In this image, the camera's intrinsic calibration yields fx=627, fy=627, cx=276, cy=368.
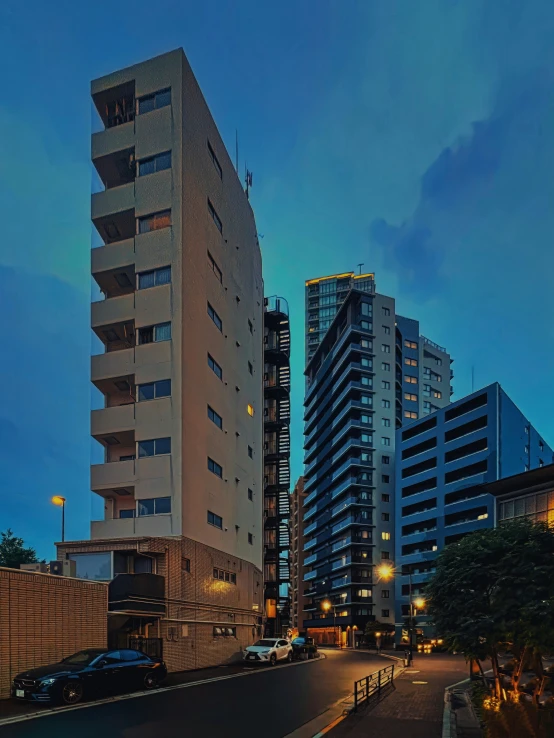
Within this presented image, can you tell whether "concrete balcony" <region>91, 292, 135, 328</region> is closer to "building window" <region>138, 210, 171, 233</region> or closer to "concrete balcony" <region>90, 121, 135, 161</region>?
"building window" <region>138, 210, 171, 233</region>

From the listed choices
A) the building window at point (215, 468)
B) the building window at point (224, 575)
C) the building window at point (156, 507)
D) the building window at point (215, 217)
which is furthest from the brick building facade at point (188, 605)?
the building window at point (215, 217)

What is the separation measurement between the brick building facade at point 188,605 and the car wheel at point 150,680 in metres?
4.34

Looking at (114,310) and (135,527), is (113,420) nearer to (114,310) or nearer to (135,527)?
(135,527)

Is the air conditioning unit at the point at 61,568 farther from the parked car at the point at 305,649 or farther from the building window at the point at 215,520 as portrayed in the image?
the parked car at the point at 305,649

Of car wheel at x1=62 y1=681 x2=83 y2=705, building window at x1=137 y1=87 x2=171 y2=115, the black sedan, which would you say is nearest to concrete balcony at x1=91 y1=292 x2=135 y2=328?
building window at x1=137 y1=87 x2=171 y2=115

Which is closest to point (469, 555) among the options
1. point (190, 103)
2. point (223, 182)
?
point (190, 103)

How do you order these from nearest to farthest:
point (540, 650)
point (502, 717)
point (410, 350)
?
point (502, 717) → point (540, 650) → point (410, 350)

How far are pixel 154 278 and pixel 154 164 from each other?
7.62 metres

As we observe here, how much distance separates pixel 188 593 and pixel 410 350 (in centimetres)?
9162

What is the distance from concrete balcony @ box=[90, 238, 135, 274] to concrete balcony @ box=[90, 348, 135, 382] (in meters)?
5.75

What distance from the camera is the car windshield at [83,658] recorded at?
63.0 feet

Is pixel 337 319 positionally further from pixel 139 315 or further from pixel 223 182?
pixel 139 315

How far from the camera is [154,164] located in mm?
39938

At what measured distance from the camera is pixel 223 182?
48031 mm
